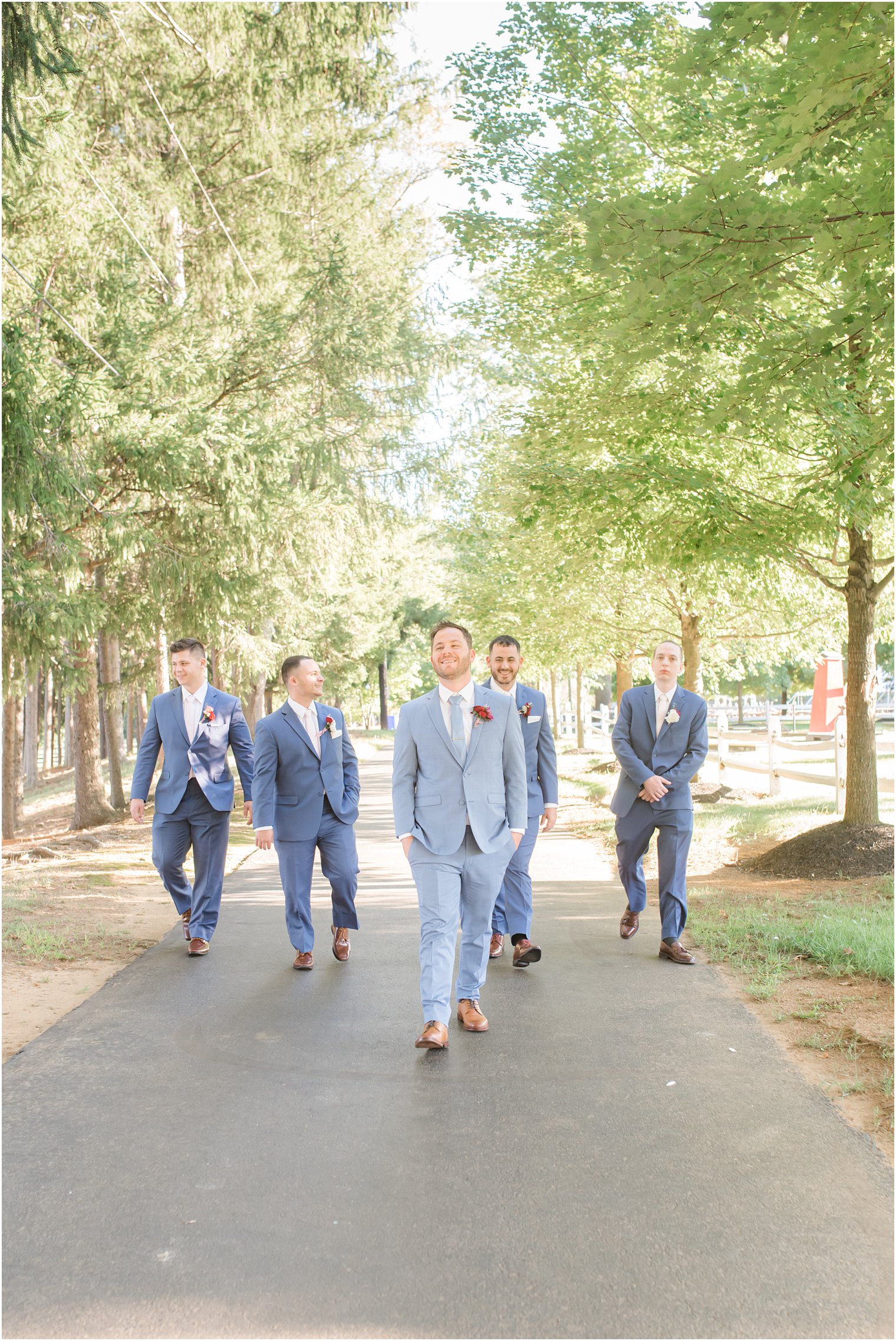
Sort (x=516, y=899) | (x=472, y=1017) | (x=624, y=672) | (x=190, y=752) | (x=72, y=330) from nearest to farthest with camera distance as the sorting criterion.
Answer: (x=472, y=1017)
(x=516, y=899)
(x=190, y=752)
(x=72, y=330)
(x=624, y=672)

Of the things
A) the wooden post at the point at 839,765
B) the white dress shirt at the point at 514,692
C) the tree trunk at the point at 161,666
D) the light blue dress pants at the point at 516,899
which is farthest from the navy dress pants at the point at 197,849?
the tree trunk at the point at 161,666

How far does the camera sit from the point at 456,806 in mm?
5871

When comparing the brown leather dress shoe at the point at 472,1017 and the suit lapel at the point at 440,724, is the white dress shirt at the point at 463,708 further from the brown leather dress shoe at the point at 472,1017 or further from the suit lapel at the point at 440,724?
the brown leather dress shoe at the point at 472,1017

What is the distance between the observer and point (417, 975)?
23.3 ft

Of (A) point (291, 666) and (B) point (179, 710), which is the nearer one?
(A) point (291, 666)

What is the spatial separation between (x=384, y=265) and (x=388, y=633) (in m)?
36.7

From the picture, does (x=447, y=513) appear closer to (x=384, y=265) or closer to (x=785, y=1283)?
(x=384, y=265)

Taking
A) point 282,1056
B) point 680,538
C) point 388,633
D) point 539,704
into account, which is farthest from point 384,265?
point 388,633

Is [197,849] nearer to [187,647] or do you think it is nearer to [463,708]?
[187,647]

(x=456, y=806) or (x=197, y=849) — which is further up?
(x=456, y=806)

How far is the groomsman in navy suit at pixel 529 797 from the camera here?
7.46 metres

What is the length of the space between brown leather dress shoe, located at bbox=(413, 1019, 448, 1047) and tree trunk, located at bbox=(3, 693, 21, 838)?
1815 centimetres

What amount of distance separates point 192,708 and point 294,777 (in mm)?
1129

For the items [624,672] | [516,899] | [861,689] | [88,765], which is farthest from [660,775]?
[624,672]
